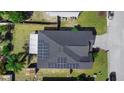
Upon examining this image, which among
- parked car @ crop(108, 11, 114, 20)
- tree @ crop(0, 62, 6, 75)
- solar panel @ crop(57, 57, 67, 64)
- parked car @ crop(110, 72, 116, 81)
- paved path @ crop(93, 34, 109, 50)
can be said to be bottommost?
parked car @ crop(110, 72, 116, 81)

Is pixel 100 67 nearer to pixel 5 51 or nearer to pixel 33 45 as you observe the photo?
pixel 33 45

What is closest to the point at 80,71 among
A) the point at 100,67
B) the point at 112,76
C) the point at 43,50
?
the point at 100,67

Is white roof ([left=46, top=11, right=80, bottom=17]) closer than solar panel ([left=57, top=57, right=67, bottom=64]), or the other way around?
solar panel ([left=57, top=57, right=67, bottom=64])

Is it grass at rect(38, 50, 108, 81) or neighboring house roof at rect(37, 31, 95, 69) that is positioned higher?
neighboring house roof at rect(37, 31, 95, 69)

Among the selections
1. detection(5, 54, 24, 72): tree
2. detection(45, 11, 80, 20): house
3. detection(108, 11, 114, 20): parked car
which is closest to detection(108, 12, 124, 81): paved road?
detection(108, 11, 114, 20): parked car

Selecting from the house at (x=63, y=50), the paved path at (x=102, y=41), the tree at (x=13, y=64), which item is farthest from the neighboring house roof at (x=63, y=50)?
the tree at (x=13, y=64)

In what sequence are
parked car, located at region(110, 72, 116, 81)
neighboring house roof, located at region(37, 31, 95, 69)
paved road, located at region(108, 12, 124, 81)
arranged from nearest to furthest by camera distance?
neighboring house roof, located at region(37, 31, 95, 69)
parked car, located at region(110, 72, 116, 81)
paved road, located at region(108, 12, 124, 81)

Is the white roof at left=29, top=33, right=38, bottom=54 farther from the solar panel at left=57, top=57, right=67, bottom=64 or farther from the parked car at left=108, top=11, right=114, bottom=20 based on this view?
the parked car at left=108, top=11, right=114, bottom=20

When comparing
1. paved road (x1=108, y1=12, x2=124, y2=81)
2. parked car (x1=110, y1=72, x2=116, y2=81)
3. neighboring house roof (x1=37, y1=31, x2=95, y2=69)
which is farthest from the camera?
paved road (x1=108, y1=12, x2=124, y2=81)
